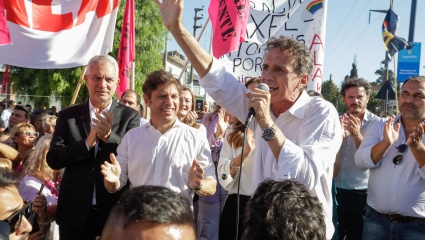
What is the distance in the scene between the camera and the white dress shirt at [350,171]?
463 centimetres

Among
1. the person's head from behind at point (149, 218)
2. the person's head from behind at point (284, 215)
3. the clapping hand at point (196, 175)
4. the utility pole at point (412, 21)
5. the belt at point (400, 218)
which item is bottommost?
the belt at point (400, 218)

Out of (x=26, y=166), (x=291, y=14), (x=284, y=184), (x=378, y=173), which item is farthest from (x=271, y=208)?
(x=291, y=14)

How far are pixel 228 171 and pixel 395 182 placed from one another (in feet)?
4.28

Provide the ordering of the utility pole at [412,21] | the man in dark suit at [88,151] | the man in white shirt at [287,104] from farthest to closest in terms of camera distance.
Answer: the utility pole at [412,21] < the man in dark suit at [88,151] < the man in white shirt at [287,104]

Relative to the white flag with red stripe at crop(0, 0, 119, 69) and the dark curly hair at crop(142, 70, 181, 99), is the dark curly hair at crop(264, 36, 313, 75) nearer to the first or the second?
the dark curly hair at crop(142, 70, 181, 99)

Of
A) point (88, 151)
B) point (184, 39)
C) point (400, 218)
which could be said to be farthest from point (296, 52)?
point (400, 218)

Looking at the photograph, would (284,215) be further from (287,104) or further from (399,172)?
(399,172)

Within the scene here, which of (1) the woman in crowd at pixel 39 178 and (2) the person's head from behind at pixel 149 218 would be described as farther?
(1) the woman in crowd at pixel 39 178

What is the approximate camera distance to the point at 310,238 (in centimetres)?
150

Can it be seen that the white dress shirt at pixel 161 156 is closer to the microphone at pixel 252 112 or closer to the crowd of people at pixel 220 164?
the crowd of people at pixel 220 164

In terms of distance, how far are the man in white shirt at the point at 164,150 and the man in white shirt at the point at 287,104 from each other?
26.5 inches

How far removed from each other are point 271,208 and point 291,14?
15.0 ft

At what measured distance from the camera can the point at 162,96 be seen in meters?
3.26

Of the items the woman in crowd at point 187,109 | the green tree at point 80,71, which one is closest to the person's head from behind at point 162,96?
the woman in crowd at point 187,109
